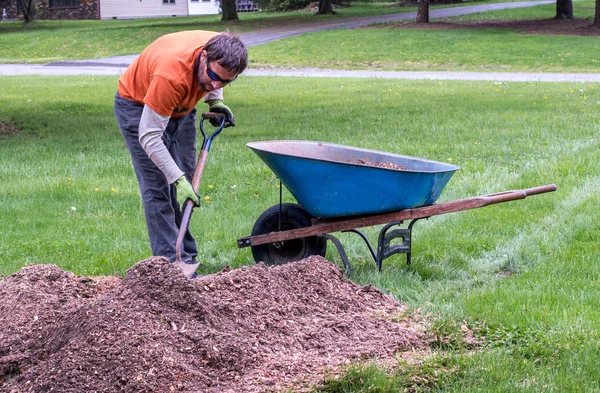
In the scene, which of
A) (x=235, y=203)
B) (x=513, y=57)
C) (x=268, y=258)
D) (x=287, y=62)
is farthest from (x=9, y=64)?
(x=268, y=258)

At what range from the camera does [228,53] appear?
3.95 meters

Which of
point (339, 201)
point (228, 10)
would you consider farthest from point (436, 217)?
point (228, 10)

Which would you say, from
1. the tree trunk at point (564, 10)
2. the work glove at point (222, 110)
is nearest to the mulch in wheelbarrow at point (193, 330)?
the work glove at point (222, 110)

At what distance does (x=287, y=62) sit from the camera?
22875 millimetres

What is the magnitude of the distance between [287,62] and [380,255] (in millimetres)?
18526

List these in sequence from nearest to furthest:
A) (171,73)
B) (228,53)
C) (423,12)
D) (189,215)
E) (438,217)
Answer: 1. (228,53)
2. (171,73)
3. (189,215)
4. (438,217)
5. (423,12)

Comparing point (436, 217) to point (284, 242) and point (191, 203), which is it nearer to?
point (284, 242)

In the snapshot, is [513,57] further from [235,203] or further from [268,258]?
[268,258]

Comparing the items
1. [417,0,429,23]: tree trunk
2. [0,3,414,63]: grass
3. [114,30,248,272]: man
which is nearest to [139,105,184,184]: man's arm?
[114,30,248,272]: man

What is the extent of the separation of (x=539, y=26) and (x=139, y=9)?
2601 centimetres

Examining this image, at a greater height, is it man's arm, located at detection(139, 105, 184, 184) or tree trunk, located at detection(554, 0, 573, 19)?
tree trunk, located at detection(554, 0, 573, 19)

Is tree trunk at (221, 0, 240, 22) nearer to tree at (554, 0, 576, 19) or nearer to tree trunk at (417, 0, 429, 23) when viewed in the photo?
tree trunk at (417, 0, 429, 23)

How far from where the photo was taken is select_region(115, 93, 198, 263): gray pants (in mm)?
4645

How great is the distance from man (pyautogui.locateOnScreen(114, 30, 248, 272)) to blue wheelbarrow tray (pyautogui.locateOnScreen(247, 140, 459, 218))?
0.49 m
